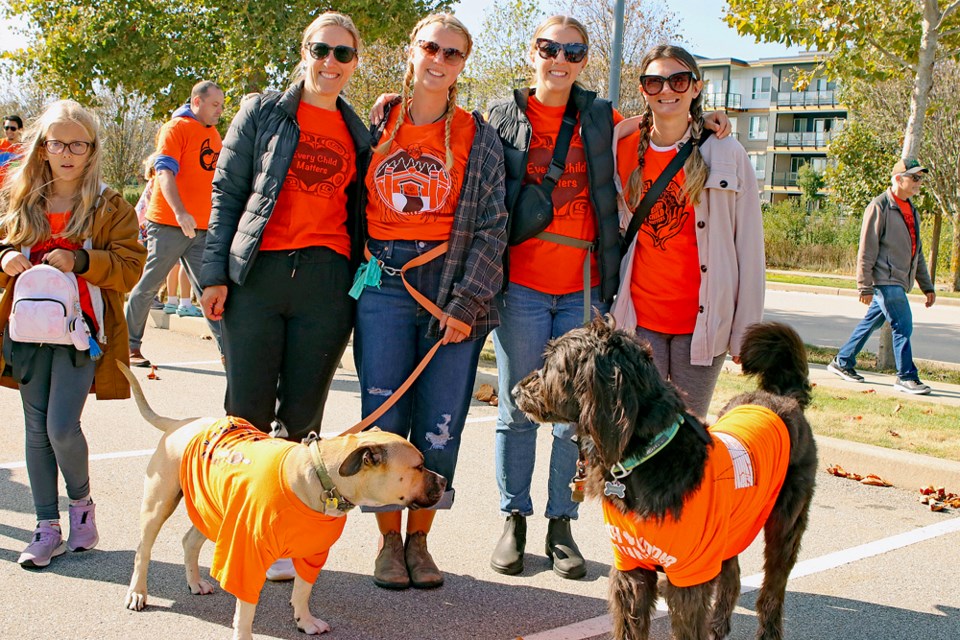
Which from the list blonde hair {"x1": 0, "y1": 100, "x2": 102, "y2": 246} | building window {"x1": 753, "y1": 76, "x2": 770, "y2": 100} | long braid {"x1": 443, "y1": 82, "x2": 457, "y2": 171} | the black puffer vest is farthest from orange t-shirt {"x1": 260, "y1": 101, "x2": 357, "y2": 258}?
building window {"x1": 753, "y1": 76, "x2": 770, "y2": 100}

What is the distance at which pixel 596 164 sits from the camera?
159 inches

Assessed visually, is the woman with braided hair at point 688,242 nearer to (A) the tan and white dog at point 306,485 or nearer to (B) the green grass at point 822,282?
(A) the tan and white dog at point 306,485

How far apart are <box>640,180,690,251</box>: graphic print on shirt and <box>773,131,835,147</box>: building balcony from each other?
62023mm

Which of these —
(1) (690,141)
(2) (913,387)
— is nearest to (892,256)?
(2) (913,387)

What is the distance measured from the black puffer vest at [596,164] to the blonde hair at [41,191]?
1987 millimetres

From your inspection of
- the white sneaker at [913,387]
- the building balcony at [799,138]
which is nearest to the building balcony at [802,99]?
the building balcony at [799,138]

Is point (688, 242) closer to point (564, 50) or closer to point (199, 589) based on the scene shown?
point (564, 50)

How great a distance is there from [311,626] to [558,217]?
6.84ft

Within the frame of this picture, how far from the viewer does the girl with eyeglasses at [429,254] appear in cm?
386

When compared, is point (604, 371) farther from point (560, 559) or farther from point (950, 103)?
point (950, 103)

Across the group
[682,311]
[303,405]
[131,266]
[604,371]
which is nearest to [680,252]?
[682,311]

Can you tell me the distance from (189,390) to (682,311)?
17.5 feet

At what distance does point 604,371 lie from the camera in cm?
294

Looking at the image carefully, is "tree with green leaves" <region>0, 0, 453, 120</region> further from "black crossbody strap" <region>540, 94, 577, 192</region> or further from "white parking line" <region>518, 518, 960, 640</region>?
"white parking line" <region>518, 518, 960, 640</region>
